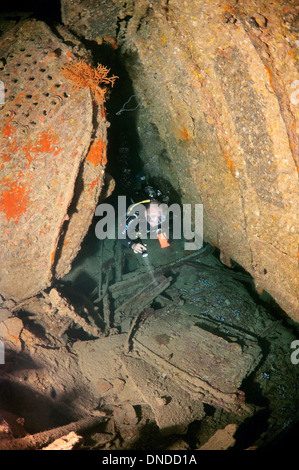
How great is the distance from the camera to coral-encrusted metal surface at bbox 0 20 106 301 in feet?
9.62

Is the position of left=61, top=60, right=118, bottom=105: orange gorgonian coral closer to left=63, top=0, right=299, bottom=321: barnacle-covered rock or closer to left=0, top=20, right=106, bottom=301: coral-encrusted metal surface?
left=0, top=20, right=106, bottom=301: coral-encrusted metal surface

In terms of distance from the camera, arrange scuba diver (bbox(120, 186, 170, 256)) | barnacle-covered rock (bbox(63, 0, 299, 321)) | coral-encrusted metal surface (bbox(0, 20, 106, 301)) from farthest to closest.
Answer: scuba diver (bbox(120, 186, 170, 256)) → coral-encrusted metal surface (bbox(0, 20, 106, 301)) → barnacle-covered rock (bbox(63, 0, 299, 321))

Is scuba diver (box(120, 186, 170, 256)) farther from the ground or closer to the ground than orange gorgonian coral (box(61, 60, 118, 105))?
closer to the ground

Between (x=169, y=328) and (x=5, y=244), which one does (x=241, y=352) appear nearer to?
(x=169, y=328)

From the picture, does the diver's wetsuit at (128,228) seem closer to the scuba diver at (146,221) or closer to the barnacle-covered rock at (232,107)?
the scuba diver at (146,221)

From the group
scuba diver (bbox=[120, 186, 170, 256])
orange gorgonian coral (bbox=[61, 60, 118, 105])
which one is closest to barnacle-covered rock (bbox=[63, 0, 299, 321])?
scuba diver (bbox=[120, 186, 170, 256])

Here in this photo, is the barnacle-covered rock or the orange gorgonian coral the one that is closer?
the barnacle-covered rock

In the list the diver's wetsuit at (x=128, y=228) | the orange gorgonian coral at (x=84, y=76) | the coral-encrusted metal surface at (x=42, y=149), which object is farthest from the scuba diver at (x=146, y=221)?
the orange gorgonian coral at (x=84, y=76)

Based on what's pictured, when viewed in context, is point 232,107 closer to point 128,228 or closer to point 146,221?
point 146,221

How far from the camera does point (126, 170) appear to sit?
5.71 metres

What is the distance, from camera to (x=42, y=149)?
2963mm

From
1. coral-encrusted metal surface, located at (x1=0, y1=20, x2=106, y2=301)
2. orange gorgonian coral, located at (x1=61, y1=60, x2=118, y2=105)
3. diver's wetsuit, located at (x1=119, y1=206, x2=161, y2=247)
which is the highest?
orange gorgonian coral, located at (x1=61, y1=60, x2=118, y2=105)

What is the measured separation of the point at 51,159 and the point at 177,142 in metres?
2.12

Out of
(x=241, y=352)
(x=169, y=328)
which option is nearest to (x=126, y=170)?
(x=169, y=328)
